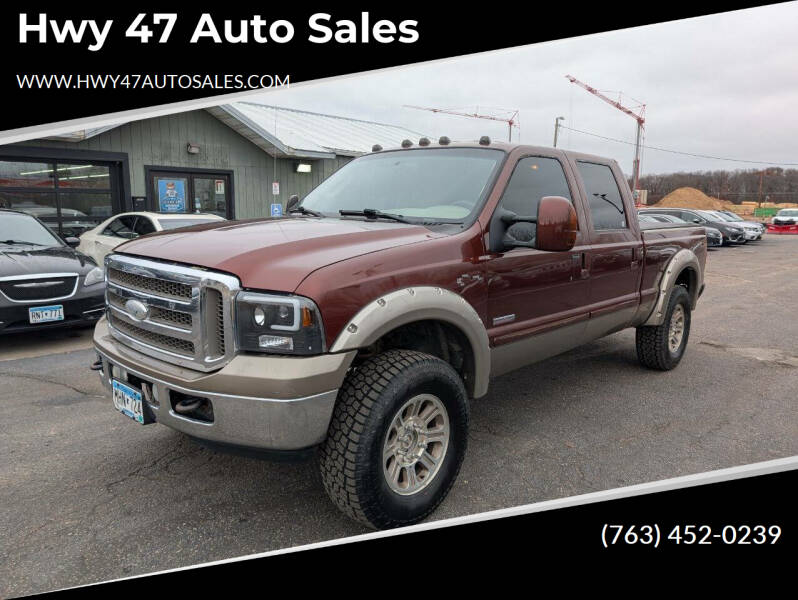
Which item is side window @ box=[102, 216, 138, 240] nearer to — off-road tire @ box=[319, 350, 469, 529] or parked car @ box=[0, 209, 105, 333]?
parked car @ box=[0, 209, 105, 333]

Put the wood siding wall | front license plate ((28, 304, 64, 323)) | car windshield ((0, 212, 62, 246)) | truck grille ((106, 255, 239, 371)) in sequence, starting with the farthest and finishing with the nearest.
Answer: the wood siding wall < car windshield ((0, 212, 62, 246)) < front license plate ((28, 304, 64, 323)) < truck grille ((106, 255, 239, 371))

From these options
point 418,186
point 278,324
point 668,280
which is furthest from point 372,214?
point 668,280

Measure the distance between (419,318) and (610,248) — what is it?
7.20 feet

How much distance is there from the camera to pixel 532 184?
3805 mm

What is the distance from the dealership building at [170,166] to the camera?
39.7 ft

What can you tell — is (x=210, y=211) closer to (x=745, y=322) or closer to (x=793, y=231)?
(x=745, y=322)

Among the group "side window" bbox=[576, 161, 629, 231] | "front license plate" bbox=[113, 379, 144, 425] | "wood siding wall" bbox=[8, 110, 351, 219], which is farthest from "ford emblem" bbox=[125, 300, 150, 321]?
"wood siding wall" bbox=[8, 110, 351, 219]

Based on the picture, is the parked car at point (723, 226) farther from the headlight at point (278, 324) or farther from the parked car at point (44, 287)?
the headlight at point (278, 324)

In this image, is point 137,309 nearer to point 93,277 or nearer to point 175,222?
point 93,277

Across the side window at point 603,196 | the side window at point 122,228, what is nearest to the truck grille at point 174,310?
the side window at point 603,196

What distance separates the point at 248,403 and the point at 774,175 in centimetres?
8440

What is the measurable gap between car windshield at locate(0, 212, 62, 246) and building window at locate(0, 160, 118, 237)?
4.71m

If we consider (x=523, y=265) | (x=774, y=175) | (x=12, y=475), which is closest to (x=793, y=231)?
(x=523, y=265)

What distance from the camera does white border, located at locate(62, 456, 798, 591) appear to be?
262 cm
